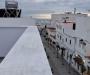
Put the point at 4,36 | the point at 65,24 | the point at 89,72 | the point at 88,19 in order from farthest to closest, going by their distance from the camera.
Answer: the point at 65,24
the point at 88,19
the point at 89,72
the point at 4,36

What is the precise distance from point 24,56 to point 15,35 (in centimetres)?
239

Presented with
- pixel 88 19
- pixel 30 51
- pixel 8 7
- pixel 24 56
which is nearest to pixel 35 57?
pixel 24 56

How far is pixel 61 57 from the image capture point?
32.7 m

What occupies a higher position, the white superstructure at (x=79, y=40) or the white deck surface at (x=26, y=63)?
the white deck surface at (x=26, y=63)

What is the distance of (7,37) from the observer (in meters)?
4.38

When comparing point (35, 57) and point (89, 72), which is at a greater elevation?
point (35, 57)

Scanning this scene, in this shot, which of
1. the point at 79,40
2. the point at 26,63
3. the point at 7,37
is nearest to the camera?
the point at 26,63

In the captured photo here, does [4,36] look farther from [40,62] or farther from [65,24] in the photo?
[65,24]

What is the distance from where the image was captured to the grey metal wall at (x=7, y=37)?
427 centimetres

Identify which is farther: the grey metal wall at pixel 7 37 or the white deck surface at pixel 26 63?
the grey metal wall at pixel 7 37

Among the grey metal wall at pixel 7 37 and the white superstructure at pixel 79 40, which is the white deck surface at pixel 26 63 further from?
the white superstructure at pixel 79 40

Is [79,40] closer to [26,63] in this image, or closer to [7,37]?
[7,37]

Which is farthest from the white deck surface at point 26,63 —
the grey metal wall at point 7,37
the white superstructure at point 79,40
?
the white superstructure at point 79,40

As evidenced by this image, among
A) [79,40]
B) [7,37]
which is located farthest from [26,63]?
[79,40]
